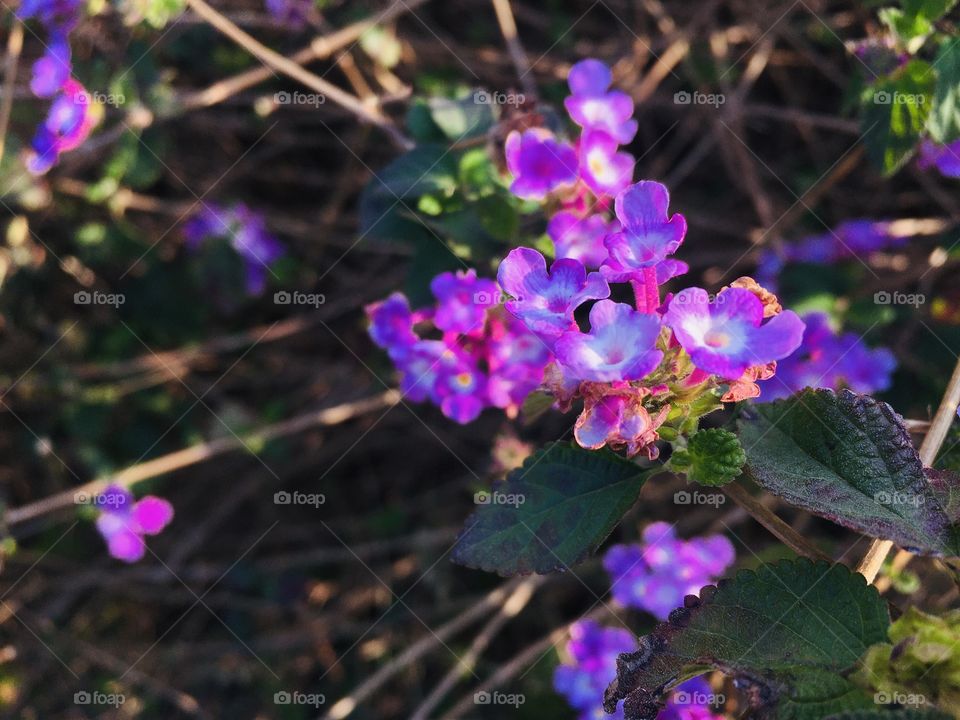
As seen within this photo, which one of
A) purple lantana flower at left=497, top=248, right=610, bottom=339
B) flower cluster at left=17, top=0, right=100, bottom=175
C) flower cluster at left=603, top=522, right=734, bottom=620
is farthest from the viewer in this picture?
flower cluster at left=17, top=0, right=100, bottom=175

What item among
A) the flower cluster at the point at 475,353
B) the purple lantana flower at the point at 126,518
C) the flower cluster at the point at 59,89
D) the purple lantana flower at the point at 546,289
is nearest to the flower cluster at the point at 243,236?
the flower cluster at the point at 59,89

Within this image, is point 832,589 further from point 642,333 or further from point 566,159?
point 566,159

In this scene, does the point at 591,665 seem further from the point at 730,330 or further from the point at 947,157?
the point at 947,157

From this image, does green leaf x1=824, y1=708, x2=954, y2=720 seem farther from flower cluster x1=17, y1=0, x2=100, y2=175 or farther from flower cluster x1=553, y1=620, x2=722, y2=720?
flower cluster x1=17, y1=0, x2=100, y2=175

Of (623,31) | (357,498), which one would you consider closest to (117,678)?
(357,498)

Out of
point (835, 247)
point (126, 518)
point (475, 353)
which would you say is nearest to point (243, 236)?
point (126, 518)

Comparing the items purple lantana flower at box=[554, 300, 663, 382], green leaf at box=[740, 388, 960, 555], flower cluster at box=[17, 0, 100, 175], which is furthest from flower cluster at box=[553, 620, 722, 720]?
flower cluster at box=[17, 0, 100, 175]
